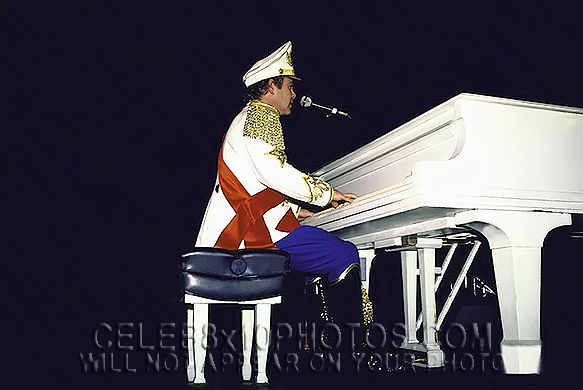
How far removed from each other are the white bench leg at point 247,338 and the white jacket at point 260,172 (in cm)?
37

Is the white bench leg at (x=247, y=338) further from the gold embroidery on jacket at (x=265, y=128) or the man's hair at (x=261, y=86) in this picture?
the man's hair at (x=261, y=86)

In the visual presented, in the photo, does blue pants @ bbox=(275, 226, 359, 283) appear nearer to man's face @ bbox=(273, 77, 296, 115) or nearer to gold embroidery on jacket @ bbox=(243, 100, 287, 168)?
gold embroidery on jacket @ bbox=(243, 100, 287, 168)

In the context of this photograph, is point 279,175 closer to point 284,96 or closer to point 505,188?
point 284,96

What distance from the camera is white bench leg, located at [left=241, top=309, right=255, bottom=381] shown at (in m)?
2.48

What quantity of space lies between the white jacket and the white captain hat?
13 centimetres

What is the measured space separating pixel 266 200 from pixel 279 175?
0.15 metres

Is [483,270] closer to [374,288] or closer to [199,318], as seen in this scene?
[374,288]

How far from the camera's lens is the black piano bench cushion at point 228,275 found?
2.24 meters

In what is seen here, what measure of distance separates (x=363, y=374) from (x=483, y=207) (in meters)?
1.05

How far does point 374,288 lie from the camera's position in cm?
379

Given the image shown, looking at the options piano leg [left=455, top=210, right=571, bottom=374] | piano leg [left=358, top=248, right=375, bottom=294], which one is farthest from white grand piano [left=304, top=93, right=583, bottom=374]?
piano leg [left=358, top=248, right=375, bottom=294]

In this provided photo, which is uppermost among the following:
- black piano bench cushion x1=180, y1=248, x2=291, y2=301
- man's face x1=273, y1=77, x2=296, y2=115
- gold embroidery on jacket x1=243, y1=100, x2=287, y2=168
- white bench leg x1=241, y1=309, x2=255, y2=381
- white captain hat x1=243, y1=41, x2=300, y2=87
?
white captain hat x1=243, y1=41, x2=300, y2=87

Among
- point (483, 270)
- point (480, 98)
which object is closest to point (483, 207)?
point (480, 98)

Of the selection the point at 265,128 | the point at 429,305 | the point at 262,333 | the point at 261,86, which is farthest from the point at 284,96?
the point at 429,305
